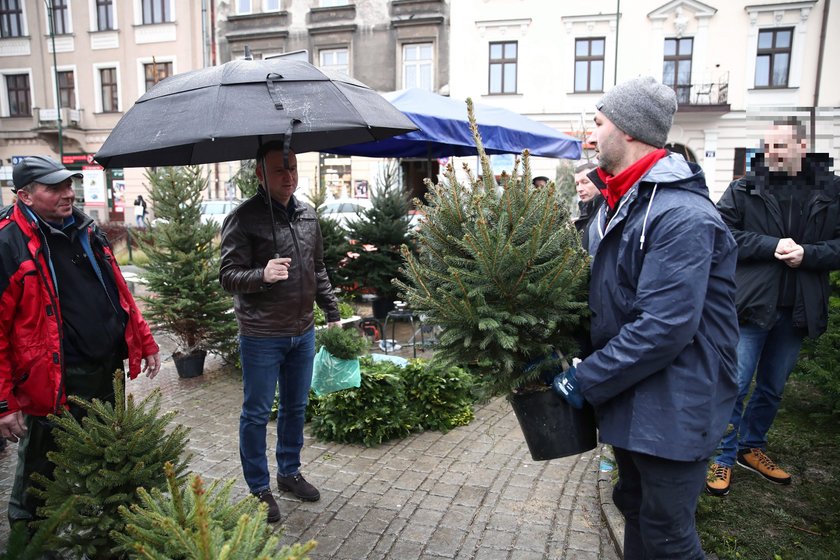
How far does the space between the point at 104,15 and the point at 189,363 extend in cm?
2807

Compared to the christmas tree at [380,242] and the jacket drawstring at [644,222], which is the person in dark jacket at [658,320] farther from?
the christmas tree at [380,242]

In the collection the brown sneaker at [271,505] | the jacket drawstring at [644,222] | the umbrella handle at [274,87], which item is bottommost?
the brown sneaker at [271,505]

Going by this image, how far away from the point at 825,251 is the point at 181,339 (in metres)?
5.70

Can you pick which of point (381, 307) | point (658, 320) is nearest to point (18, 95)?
point (381, 307)

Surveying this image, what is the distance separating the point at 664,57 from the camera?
20750mm

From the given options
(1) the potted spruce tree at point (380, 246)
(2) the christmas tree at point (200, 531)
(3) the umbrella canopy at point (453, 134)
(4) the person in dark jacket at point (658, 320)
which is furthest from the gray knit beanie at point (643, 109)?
(1) the potted spruce tree at point (380, 246)

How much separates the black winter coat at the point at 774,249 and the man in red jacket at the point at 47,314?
11.5 ft

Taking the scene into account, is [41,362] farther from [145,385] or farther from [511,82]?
[511,82]

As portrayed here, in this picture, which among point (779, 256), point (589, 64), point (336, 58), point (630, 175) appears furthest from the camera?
point (336, 58)

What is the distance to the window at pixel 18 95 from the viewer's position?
29234 millimetres

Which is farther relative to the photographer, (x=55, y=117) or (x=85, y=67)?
(x=85, y=67)

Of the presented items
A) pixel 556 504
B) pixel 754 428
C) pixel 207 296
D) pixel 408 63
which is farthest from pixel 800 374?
pixel 408 63

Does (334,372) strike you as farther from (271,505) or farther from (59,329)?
(59,329)

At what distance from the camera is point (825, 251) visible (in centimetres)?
320
